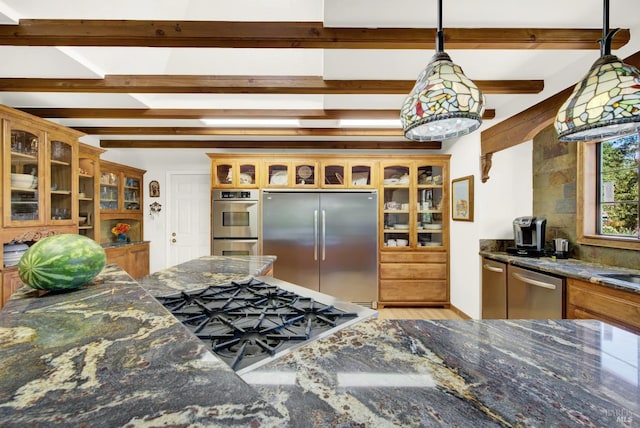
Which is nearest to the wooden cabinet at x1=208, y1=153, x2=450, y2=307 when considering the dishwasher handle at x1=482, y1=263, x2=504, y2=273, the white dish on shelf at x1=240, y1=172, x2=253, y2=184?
the white dish on shelf at x1=240, y1=172, x2=253, y2=184

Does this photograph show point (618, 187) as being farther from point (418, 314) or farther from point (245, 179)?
point (245, 179)

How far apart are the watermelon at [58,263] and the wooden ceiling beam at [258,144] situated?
3365 mm

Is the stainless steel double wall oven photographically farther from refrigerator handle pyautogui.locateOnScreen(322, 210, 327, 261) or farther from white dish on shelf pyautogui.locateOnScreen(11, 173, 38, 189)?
white dish on shelf pyautogui.locateOnScreen(11, 173, 38, 189)

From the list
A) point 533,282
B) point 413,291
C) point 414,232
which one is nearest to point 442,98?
point 533,282

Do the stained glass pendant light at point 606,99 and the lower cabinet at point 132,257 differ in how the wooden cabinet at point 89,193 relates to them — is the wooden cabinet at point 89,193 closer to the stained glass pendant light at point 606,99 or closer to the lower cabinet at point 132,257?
the lower cabinet at point 132,257

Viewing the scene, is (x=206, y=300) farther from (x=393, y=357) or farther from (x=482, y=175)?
(x=482, y=175)

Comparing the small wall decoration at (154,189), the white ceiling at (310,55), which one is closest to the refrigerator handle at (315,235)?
the white ceiling at (310,55)

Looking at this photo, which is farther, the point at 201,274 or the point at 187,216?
the point at 187,216

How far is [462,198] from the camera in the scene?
11.4 feet

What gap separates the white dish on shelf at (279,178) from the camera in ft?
12.8

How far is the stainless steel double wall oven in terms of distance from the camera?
373 centimetres

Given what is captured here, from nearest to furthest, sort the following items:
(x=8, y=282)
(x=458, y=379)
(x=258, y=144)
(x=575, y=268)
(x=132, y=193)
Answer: (x=458, y=379)
(x=575, y=268)
(x=8, y=282)
(x=258, y=144)
(x=132, y=193)

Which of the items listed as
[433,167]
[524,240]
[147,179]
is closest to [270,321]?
[524,240]

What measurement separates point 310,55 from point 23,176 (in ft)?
9.17
